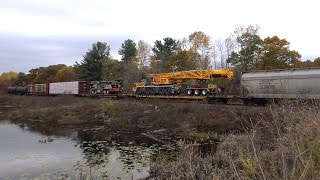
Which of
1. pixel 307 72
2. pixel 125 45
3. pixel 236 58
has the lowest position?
pixel 307 72

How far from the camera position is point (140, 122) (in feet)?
106

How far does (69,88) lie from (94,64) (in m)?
21.5

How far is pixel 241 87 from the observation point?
31.3 meters

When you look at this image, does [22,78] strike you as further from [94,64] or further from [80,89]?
[80,89]

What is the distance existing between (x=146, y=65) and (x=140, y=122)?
198ft

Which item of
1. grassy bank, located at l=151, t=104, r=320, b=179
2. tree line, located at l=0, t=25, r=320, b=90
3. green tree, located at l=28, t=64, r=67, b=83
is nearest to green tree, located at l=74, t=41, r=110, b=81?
tree line, located at l=0, t=25, r=320, b=90

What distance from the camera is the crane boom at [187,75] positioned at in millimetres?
37062

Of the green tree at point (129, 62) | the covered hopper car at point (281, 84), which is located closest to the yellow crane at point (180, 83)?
the covered hopper car at point (281, 84)

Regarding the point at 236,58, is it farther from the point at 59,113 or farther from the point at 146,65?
the point at 146,65

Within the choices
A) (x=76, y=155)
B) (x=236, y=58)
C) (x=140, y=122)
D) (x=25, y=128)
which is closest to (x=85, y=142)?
(x=76, y=155)

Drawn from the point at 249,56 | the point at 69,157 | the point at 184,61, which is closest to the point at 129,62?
the point at 184,61

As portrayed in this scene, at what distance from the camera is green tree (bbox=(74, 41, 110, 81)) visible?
8550 cm

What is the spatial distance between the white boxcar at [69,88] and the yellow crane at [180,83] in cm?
1853

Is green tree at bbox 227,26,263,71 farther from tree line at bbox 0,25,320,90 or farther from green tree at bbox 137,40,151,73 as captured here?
green tree at bbox 137,40,151,73
